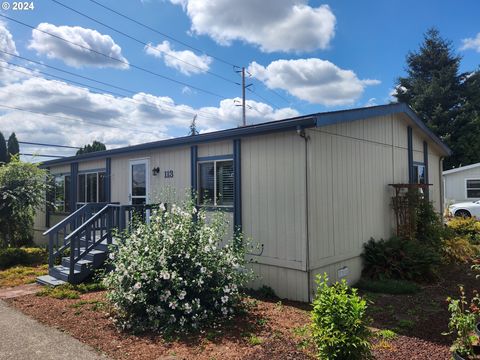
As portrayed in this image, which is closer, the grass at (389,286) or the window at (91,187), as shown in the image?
the grass at (389,286)

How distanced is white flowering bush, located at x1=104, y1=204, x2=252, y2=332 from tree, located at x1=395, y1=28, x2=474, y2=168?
2484cm

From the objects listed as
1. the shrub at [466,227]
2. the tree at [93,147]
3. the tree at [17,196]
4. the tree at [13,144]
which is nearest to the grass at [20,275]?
the tree at [17,196]

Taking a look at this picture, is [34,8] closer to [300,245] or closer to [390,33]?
[300,245]

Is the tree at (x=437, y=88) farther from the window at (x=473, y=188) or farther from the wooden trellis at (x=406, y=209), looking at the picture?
the wooden trellis at (x=406, y=209)

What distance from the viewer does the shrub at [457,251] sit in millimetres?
8711

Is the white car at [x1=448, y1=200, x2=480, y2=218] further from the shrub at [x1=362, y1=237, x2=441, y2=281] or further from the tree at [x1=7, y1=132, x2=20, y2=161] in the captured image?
the tree at [x1=7, y1=132, x2=20, y2=161]

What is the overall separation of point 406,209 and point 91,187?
8983mm

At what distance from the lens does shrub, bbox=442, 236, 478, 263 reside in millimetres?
8711

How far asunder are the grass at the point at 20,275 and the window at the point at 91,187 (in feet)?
8.53

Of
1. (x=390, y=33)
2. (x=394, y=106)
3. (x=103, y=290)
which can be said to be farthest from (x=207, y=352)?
(x=390, y=33)

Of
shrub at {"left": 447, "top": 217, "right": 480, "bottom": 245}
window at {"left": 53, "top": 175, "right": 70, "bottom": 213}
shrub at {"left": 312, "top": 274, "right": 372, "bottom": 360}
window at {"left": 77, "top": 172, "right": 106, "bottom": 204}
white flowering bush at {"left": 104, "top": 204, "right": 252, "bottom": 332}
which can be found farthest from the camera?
window at {"left": 53, "top": 175, "right": 70, "bottom": 213}

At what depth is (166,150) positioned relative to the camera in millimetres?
8500

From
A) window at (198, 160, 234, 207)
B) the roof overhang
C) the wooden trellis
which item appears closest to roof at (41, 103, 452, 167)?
A: the roof overhang

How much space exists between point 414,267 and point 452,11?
21.8ft
